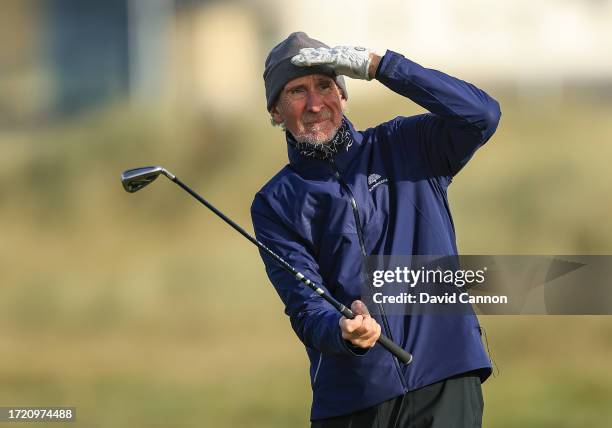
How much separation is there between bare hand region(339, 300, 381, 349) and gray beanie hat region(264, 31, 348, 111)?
2.61ft

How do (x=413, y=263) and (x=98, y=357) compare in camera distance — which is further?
(x=98, y=357)

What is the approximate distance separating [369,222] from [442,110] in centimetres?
36

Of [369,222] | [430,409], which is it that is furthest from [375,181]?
[430,409]

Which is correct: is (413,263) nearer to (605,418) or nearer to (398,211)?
(398,211)

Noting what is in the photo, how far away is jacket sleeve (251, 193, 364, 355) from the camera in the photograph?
3219mm

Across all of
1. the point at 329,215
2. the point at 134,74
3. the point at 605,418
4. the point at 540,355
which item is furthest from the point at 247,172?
the point at 329,215

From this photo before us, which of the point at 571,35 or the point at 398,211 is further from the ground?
the point at 571,35

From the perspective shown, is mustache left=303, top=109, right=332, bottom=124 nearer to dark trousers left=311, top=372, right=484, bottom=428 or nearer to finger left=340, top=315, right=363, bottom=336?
finger left=340, top=315, right=363, bottom=336

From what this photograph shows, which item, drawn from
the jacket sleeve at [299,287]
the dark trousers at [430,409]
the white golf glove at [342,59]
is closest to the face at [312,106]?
the white golf glove at [342,59]

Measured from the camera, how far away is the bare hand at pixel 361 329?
306cm

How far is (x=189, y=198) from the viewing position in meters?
9.82

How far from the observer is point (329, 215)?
11.1 feet

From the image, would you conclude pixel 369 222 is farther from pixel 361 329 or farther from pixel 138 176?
pixel 138 176

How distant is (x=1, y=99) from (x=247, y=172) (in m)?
2.10
